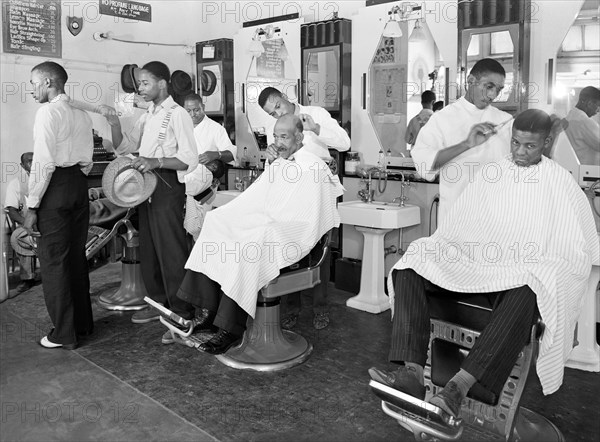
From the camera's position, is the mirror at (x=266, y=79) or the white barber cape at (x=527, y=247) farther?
the mirror at (x=266, y=79)

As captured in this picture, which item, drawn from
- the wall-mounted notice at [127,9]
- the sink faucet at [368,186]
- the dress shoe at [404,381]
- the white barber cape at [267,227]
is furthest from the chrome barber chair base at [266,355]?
the wall-mounted notice at [127,9]

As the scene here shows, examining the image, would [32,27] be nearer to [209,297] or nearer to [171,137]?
[171,137]

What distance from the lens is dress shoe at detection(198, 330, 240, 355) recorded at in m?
3.05

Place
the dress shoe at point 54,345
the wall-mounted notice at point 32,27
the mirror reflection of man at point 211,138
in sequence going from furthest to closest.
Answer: the mirror reflection of man at point 211,138
the wall-mounted notice at point 32,27
the dress shoe at point 54,345

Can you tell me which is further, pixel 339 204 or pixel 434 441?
pixel 339 204

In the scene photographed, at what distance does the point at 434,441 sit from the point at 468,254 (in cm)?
79

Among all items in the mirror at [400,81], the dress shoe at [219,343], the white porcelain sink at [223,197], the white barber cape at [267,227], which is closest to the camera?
the white barber cape at [267,227]

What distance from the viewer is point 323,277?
396 cm

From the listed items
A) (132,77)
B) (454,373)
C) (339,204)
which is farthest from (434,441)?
(132,77)

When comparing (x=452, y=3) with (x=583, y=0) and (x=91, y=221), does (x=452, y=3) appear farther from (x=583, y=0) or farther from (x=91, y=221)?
(x=91, y=221)

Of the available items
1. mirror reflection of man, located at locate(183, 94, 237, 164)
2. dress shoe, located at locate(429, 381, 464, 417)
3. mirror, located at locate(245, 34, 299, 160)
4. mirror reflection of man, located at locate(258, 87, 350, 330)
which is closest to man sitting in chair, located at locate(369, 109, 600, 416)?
dress shoe, located at locate(429, 381, 464, 417)

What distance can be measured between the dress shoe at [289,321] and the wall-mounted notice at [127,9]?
11.4ft

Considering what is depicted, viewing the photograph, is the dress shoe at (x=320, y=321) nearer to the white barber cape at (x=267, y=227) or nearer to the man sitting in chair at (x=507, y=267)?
the white barber cape at (x=267, y=227)

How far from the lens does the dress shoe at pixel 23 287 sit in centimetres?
444
